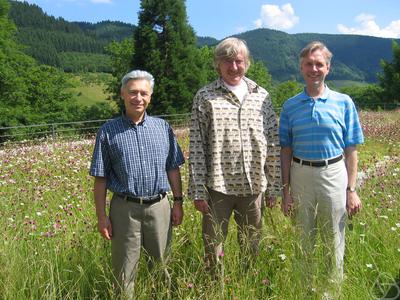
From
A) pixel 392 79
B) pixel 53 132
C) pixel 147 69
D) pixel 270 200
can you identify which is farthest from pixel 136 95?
pixel 392 79

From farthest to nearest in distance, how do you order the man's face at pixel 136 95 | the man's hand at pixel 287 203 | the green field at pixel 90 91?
the green field at pixel 90 91
the man's hand at pixel 287 203
the man's face at pixel 136 95

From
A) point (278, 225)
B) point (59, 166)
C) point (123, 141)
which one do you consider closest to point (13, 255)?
point (123, 141)

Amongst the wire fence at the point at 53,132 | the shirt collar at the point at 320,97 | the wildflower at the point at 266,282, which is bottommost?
the wire fence at the point at 53,132

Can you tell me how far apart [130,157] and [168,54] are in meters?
28.9

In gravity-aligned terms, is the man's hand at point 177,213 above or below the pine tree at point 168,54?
below

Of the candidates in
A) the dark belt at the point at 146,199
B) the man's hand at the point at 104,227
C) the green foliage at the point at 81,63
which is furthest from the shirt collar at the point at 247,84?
the green foliage at the point at 81,63

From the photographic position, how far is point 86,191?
19.7 ft

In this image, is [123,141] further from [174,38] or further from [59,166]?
[174,38]

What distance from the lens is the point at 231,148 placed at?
3094mm

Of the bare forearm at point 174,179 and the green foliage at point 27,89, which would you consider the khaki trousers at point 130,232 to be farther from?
the green foliage at point 27,89

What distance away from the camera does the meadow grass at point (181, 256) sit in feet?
9.92

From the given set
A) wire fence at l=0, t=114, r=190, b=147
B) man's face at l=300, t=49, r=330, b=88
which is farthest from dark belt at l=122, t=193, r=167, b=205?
wire fence at l=0, t=114, r=190, b=147

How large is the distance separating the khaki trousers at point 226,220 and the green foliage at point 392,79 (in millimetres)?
43540

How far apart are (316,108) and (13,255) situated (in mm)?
2672
